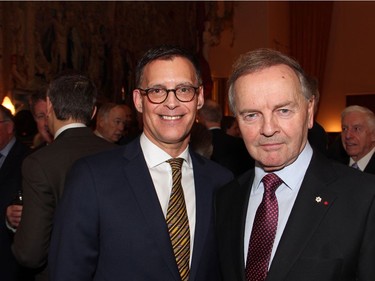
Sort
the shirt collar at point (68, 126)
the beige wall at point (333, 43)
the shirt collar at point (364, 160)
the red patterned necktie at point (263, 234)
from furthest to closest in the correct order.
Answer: the beige wall at point (333, 43)
the shirt collar at point (364, 160)
the shirt collar at point (68, 126)
the red patterned necktie at point (263, 234)

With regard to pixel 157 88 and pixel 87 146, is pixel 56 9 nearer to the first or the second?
pixel 87 146

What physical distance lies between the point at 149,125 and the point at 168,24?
34.9ft

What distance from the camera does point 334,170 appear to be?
2146 mm

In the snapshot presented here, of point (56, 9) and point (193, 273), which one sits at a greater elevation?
point (56, 9)

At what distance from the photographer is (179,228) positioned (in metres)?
2.31

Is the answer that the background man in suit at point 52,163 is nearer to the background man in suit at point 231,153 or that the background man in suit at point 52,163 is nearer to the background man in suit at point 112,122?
the background man in suit at point 231,153

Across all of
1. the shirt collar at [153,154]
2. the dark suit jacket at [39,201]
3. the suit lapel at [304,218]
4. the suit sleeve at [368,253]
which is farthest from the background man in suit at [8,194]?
the suit sleeve at [368,253]

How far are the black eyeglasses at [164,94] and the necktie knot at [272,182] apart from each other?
0.53 m

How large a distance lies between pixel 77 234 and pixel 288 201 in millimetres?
909

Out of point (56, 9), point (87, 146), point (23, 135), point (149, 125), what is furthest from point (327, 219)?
point (56, 9)

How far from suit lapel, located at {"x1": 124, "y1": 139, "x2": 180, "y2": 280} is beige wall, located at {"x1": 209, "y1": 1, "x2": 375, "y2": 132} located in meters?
12.1

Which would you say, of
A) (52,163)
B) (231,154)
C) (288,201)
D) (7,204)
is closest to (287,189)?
(288,201)

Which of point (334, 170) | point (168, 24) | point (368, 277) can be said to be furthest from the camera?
point (168, 24)

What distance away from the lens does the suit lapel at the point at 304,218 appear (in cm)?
198
